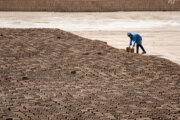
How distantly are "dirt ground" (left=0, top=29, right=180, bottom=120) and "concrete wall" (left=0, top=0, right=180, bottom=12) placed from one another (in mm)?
14369

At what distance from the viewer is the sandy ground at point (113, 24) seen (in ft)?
76.3

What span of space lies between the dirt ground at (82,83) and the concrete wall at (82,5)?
14.4 meters

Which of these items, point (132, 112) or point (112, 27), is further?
point (112, 27)

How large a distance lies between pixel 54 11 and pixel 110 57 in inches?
684

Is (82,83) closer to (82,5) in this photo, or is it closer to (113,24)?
(113,24)

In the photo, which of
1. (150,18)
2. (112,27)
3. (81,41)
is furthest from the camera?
(150,18)

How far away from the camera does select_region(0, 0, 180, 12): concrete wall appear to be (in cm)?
3181

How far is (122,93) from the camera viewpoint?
38.5 ft

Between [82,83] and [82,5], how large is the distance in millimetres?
20552

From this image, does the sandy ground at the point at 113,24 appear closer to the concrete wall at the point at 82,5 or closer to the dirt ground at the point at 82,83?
the concrete wall at the point at 82,5

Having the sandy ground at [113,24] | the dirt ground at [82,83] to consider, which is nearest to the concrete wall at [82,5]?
the sandy ground at [113,24]

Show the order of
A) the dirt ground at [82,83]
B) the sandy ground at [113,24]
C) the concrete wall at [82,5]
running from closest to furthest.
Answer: the dirt ground at [82,83]
the sandy ground at [113,24]
the concrete wall at [82,5]

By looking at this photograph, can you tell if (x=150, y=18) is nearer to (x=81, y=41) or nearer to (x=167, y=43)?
(x=167, y=43)

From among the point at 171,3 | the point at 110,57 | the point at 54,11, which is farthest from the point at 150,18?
the point at 110,57
